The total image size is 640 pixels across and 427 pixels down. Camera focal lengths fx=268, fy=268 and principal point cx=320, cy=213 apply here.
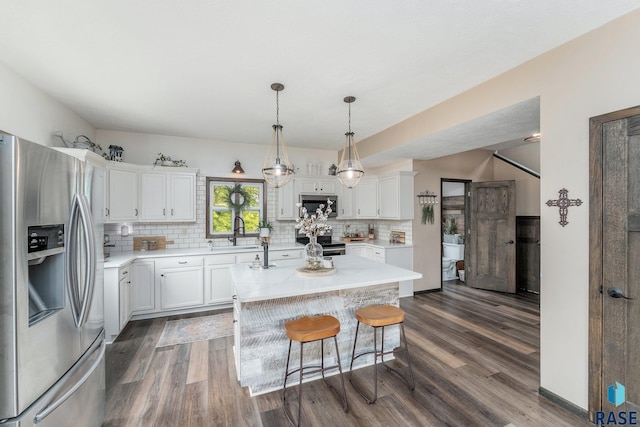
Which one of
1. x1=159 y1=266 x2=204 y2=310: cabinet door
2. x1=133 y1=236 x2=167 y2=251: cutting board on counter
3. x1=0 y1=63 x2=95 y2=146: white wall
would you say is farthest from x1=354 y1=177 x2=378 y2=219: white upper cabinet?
x1=0 y1=63 x2=95 y2=146: white wall

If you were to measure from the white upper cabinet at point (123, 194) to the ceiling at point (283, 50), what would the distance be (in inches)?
33.2

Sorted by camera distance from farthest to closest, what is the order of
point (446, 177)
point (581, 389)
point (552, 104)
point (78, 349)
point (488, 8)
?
point (446, 177)
point (552, 104)
point (581, 389)
point (488, 8)
point (78, 349)

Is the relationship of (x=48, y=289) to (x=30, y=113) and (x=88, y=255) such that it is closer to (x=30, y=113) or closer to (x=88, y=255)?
(x=88, y=255)

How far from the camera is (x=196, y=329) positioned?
3518 mm

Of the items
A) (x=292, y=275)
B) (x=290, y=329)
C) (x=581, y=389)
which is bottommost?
(x=581, y=389)

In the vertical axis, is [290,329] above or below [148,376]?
above

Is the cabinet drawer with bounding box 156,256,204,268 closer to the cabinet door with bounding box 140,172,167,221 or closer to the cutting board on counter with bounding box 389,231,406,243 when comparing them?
the cabinet door with bounding box 140,172,167,221

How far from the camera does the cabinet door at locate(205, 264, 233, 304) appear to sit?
4.11m

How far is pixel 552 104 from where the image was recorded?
6.95ft

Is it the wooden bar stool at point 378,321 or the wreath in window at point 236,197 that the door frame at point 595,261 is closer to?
the wooden bar stool at point 378,321

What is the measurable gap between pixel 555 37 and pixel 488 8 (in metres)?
0.71

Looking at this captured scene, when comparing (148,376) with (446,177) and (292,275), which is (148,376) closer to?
(292,275)

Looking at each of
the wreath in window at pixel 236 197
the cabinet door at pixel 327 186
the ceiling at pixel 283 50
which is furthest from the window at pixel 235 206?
the ceiling at pixel 283 50

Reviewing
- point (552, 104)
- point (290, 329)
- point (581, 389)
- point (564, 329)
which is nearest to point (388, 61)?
point (552, 104)
